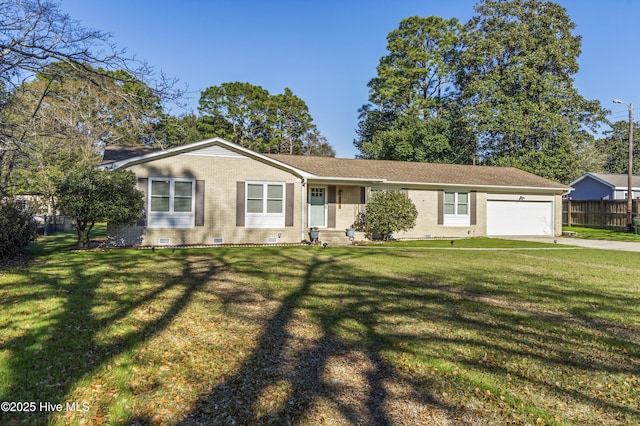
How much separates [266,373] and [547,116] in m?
31.8

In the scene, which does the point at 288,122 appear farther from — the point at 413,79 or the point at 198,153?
the point at 198,153

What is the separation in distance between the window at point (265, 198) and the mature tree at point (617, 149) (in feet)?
180

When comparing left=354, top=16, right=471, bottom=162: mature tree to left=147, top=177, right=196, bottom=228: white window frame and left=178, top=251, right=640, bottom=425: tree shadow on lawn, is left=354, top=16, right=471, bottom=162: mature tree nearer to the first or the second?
left=147, top=177, right=196, bottom=228: white window frame

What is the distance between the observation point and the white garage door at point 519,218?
2025 cm

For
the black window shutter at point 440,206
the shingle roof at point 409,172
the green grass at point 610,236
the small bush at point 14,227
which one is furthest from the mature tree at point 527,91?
the small bush at point 14,227

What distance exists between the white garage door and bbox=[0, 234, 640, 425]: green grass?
1203 centimetres

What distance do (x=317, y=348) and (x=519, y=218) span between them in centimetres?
1962

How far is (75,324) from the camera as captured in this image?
4.80m

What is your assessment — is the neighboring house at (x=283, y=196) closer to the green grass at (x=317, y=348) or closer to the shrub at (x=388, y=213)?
the shrub at (x=388, y=213)

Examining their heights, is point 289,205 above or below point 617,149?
below

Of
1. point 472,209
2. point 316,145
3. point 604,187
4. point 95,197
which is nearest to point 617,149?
point 604,187

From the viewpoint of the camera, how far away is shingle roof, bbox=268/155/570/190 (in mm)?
17734

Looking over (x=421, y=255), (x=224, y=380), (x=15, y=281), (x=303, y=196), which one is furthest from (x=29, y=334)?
(x=303, y=196)

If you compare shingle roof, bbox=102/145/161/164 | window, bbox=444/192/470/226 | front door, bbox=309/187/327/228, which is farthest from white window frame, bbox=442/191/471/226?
shingle roof, bbox=102/145/161/164
